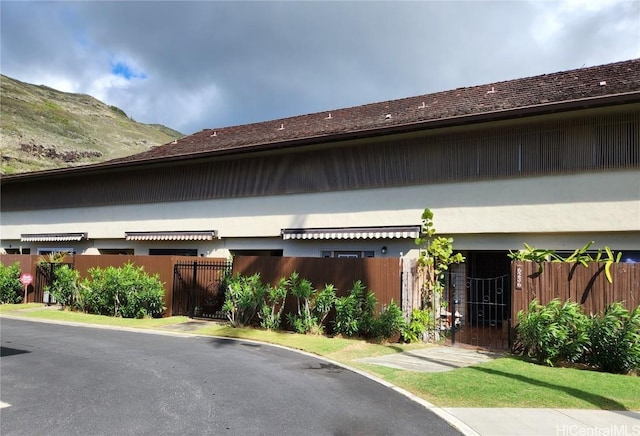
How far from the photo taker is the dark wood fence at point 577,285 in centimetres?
1026

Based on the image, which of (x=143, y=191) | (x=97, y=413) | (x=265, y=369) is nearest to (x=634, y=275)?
(x=265, y=369)

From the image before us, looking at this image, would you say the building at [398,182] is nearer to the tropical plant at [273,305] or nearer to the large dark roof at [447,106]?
the large dark roof at [447,106]

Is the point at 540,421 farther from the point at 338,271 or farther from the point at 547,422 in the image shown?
the point at 338,271

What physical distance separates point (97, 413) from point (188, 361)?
3.69 meters

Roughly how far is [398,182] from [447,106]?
3695mm

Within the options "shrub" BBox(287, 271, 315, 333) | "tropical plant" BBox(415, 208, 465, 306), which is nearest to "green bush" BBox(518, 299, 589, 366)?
"tropical plant" BBox(415, 208, 465, 306)

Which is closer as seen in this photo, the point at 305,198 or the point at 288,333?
the point at 288,333

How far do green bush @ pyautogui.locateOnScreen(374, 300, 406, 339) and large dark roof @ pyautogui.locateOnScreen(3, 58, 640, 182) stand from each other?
6.07 metres

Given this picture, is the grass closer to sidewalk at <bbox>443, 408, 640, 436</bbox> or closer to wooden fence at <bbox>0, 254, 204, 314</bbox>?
sidewalk at <bbox>443, 408, 640, 436</bbox>

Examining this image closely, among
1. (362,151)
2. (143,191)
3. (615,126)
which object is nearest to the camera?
(615,126)

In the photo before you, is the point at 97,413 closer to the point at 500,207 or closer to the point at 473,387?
the point at 473,387

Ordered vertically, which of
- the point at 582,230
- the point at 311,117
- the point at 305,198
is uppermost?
the point at 311,117

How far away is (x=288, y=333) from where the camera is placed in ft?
46.4

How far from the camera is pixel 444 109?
1775 centimetres
